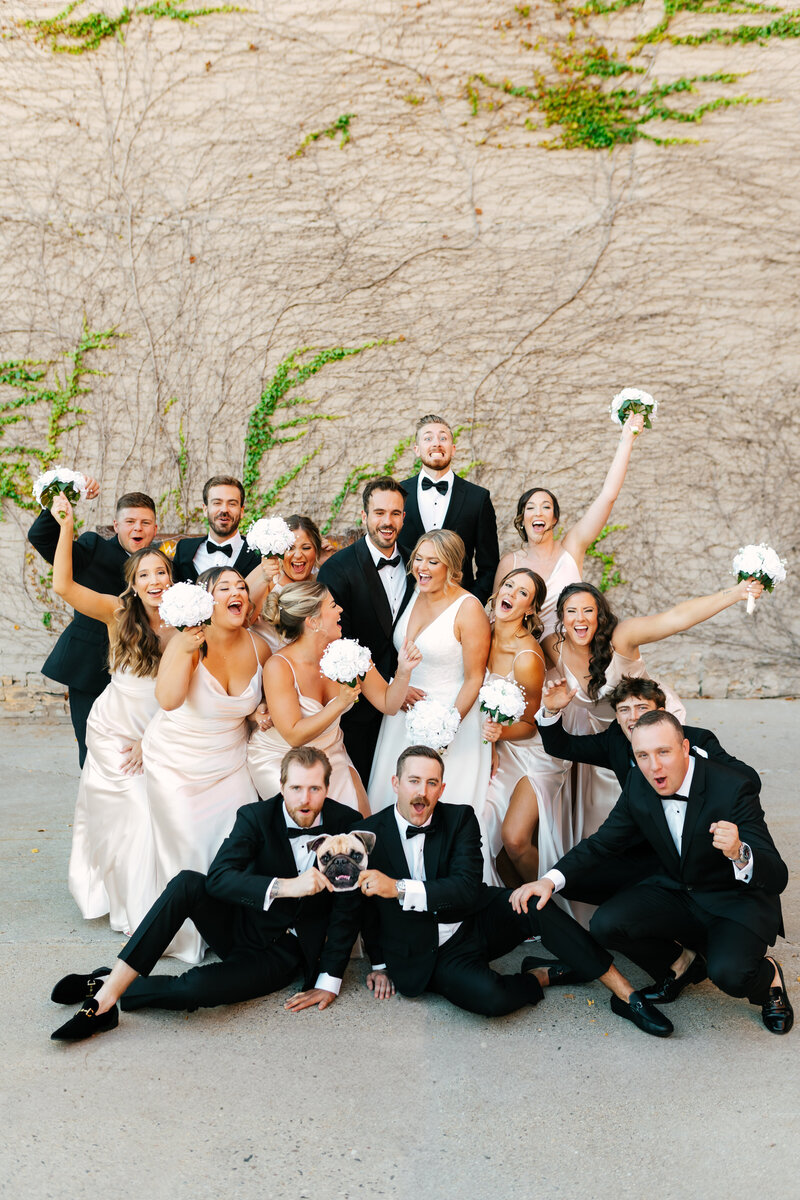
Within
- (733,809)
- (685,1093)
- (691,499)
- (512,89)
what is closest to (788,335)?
(691,499)

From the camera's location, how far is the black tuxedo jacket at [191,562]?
5.20m

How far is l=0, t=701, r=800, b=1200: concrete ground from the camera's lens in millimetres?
2809

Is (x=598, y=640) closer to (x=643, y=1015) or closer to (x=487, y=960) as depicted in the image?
(x=487, y=960)

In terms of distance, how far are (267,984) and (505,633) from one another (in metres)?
1.90

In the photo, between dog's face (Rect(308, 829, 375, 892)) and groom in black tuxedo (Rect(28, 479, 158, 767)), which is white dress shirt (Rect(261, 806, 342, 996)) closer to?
dog's face (Rect(308, 829, 375, 892))

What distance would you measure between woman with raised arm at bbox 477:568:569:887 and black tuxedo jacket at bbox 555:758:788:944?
75 centimetres

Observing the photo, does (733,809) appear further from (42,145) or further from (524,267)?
(42,145)

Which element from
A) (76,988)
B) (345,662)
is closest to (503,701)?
(345,662)

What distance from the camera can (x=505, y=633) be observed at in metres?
4.75

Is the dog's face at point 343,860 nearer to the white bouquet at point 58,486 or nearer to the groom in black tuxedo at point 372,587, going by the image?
the groom in black tuxedo at point 372,587

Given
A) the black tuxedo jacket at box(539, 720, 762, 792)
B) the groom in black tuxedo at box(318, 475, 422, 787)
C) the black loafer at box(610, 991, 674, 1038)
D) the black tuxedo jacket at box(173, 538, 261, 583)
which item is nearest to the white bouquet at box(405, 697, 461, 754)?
the black tuxedo jacket at box(539, 720, 762, 792)

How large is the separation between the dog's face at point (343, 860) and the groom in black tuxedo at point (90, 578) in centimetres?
201

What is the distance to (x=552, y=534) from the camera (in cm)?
530

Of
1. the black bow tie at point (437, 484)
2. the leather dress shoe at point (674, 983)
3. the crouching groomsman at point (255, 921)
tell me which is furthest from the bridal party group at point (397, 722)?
the black bow tie at point (437, 484)
